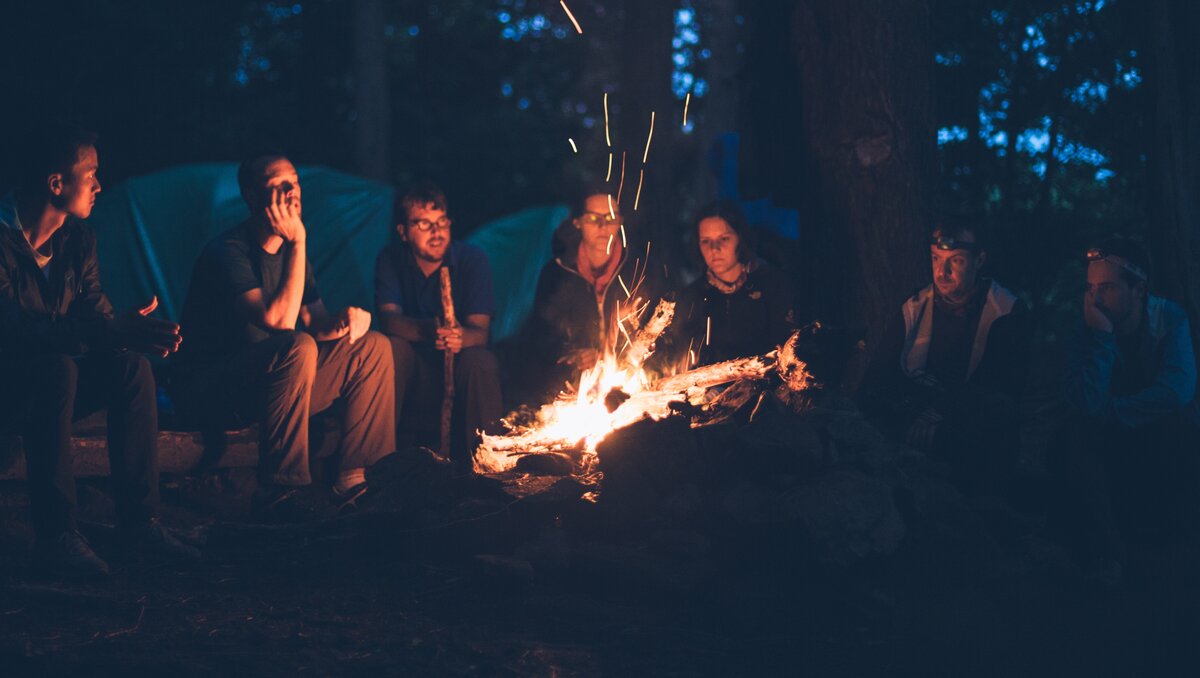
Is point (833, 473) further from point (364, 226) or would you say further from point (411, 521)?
point (364, 226)

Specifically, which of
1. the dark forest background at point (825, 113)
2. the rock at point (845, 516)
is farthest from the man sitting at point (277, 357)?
the dark forest background at point (825, 113)

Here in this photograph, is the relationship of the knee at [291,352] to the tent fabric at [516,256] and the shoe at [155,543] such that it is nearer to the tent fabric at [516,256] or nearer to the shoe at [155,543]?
the shoe at [155,543]

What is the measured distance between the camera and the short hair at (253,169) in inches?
241

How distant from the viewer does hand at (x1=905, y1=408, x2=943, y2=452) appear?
545 cm

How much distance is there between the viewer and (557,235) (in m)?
7.53

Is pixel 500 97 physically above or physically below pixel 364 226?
above

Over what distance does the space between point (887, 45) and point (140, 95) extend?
842 centimetres

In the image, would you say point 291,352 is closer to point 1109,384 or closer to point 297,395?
point 297,395

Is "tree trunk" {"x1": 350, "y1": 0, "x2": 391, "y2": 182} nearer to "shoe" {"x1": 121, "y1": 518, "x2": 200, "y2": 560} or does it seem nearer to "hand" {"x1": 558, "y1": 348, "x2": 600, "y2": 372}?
"hand" {"x1": 558, "y1": 348, "x2": 600, "y2": 372}

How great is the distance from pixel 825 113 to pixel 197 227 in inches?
A: 218

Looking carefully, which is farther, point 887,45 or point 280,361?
point 887,45

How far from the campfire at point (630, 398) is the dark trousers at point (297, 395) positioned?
0.68 m

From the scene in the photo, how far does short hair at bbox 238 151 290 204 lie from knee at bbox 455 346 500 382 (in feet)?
→ 4.61

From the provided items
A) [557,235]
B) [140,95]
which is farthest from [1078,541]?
[140,95]
